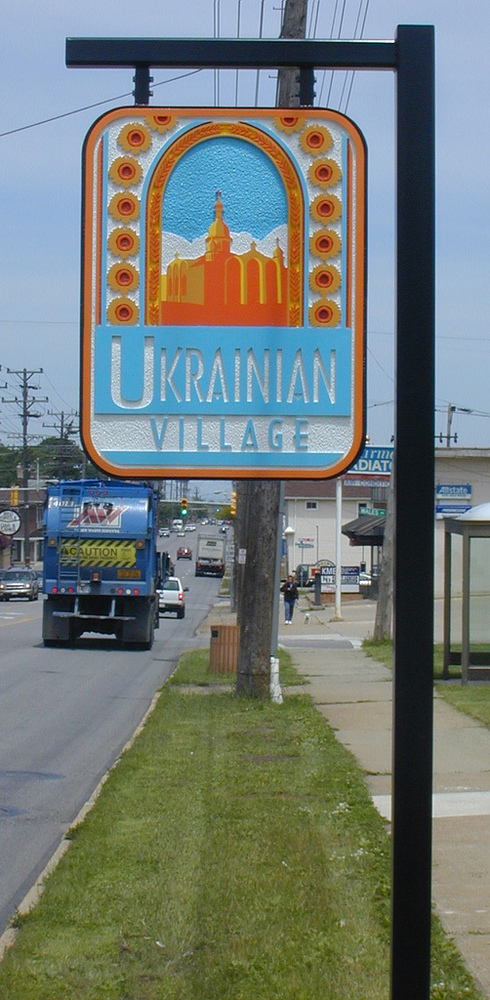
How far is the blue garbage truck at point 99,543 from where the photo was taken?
79.7ft

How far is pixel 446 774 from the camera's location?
9625 millimetres

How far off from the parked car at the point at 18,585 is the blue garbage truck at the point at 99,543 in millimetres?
29796

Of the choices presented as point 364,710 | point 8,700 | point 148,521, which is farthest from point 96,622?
point 364,710

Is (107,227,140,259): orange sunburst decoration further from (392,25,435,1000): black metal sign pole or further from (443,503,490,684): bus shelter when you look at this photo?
(443,503,490,684): bus shelter

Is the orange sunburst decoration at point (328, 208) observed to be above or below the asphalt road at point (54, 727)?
above

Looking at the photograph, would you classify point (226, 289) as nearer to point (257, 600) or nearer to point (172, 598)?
point (257, 600)

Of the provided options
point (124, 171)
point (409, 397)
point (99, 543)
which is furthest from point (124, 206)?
point (99, 543)

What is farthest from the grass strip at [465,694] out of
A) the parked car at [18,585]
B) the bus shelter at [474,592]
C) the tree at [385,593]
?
the parked car at [18,585]

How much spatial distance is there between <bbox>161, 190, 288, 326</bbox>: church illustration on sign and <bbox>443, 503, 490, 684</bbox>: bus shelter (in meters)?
13.1

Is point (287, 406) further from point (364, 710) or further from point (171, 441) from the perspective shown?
point (364, 710)

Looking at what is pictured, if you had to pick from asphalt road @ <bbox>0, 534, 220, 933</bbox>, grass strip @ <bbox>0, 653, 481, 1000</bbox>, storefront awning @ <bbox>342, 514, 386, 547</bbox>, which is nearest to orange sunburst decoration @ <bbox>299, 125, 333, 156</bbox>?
grass strip @ <bbox>0, 653, 481, 1000</bbox>

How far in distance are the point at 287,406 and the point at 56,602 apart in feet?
74.8

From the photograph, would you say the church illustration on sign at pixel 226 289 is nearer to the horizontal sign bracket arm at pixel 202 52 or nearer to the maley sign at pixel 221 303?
the maley sign at pixel 221 303

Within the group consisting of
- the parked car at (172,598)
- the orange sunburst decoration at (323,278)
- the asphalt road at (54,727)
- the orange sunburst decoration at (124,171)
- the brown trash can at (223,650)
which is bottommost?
the asphalt road at (54,727)
